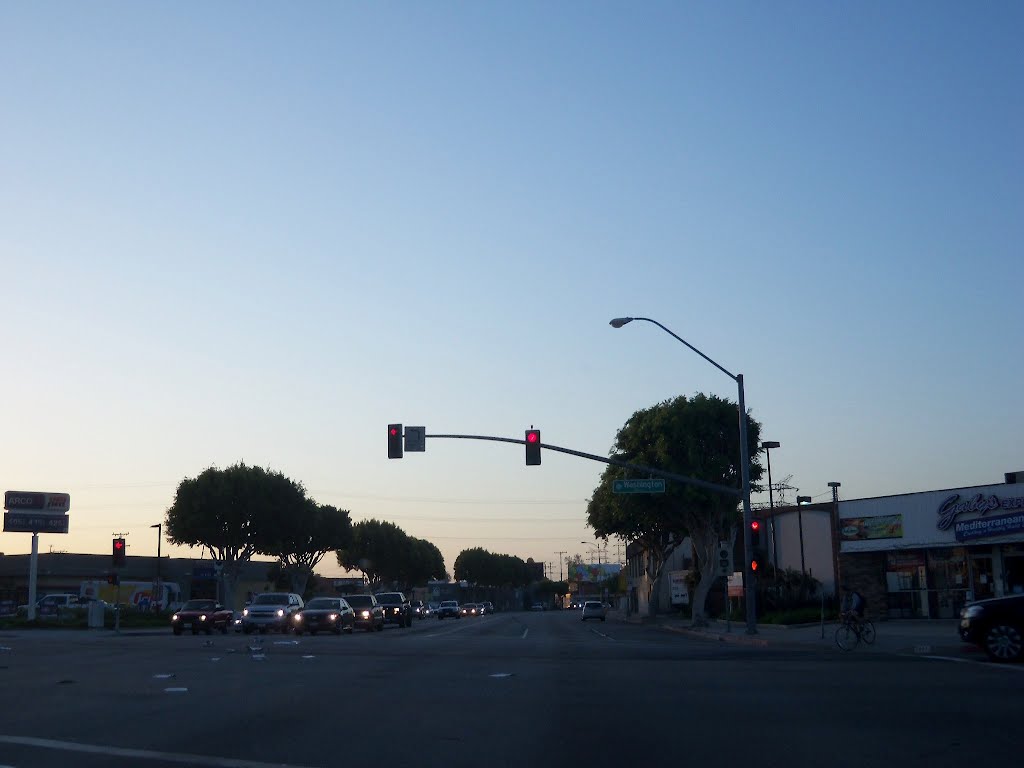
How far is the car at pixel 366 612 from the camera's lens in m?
48.2

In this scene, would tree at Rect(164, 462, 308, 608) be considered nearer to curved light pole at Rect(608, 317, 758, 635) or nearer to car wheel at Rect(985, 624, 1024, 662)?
curved light pole at Rect(608, 317, 758, 635)

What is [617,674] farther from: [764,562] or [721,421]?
[764,562]

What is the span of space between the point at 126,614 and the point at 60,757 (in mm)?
55132

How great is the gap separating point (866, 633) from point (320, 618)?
23286 mm

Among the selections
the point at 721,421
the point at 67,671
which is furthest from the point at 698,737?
the point at 721,421

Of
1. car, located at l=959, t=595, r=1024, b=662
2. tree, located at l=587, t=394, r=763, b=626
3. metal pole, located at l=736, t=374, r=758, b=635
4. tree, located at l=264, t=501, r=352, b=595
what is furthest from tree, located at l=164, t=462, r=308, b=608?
car, located at l=959, t=595, r=1024, b=662

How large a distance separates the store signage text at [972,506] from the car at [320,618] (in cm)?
2459

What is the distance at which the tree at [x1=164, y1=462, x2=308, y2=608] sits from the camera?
68062 millimetres

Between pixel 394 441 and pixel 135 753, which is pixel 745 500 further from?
pixel 135 753

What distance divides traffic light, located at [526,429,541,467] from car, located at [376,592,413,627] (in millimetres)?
27473

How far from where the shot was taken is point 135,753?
394 inches

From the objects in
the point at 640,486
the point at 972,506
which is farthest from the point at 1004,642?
the point at 972,506

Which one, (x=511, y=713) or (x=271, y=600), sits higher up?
(x=511, y=713)

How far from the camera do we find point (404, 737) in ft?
35.8
